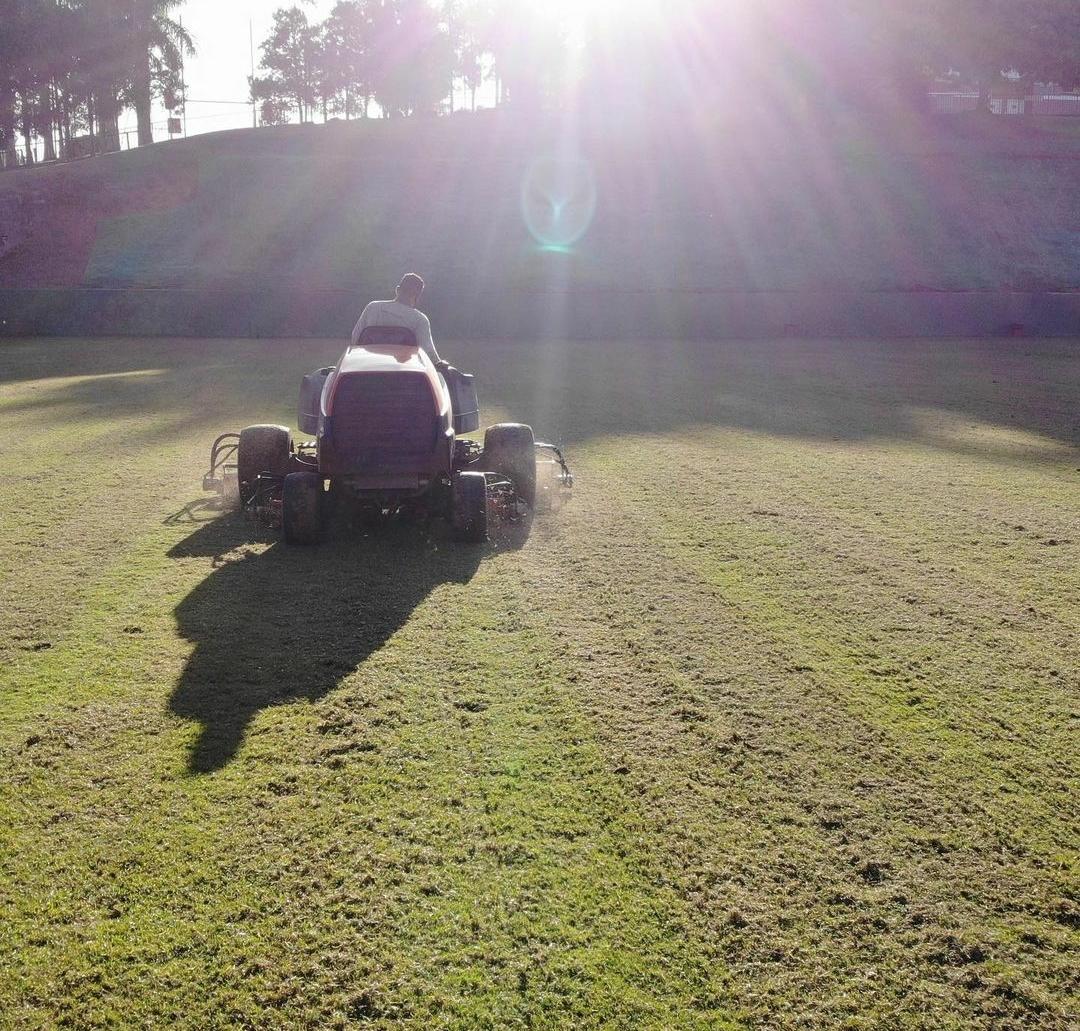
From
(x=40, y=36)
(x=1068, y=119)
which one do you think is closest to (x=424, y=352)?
(x=1068, y=119)

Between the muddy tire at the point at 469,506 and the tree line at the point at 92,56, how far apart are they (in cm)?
4877

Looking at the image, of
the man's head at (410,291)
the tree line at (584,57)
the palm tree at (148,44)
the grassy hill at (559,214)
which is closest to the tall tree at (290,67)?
the tree line at (584,57)

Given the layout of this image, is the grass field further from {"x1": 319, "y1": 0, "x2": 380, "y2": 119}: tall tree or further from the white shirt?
{"x1": 319, "y1": 0, "x2": 380, "y2": 119}: tall tree

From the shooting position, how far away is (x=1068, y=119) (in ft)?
147

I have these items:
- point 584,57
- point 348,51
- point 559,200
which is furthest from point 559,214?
point 348,51

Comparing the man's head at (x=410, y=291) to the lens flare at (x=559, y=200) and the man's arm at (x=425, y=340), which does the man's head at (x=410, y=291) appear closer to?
the man's arm at (x=425, y=340)

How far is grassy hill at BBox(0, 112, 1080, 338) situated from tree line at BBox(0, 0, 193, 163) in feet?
55.1

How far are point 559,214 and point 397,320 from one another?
2779cm

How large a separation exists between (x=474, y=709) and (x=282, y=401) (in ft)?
31.0

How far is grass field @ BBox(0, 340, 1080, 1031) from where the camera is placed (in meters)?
2.82

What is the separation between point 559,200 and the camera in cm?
3478


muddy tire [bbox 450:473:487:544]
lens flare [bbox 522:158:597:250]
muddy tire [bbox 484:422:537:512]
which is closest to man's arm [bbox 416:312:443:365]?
muddy tire [bbox 484:422:537:512]

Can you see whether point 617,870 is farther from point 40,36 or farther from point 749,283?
point 40,36

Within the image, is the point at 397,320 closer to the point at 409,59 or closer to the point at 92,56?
the point at 92,56
